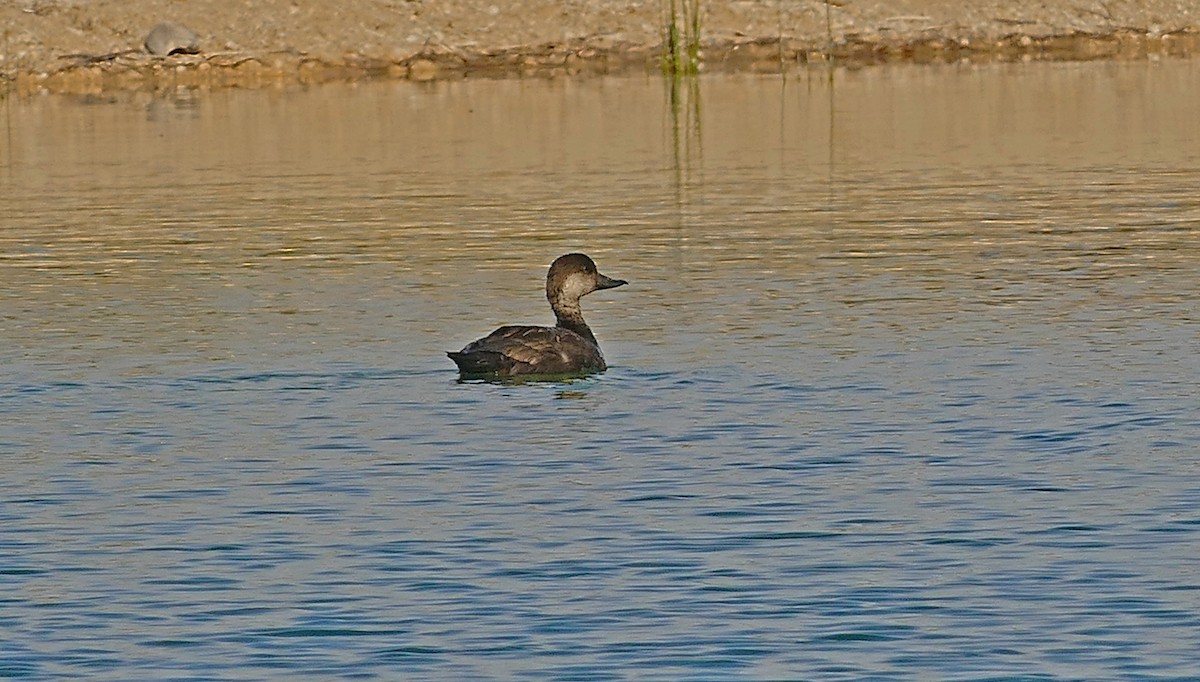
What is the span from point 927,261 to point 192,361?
8.08 metres

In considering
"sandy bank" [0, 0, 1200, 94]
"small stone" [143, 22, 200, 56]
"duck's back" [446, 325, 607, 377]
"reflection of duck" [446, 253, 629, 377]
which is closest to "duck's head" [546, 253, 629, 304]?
"reflection of duck" [446, 253, 629, 377]

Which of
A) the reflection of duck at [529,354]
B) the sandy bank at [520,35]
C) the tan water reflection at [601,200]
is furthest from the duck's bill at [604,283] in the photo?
the sandy bank at [520,35]

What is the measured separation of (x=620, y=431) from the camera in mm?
16047

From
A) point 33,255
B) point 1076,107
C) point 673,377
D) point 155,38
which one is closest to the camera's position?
point 673,377

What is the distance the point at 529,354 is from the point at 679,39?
126ft

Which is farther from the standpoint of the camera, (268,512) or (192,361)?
(192,361)

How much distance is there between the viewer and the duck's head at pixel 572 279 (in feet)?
65.1

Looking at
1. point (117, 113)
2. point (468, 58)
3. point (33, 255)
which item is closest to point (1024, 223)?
point (33, 255)

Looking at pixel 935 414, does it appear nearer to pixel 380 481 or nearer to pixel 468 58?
pixel 380 481

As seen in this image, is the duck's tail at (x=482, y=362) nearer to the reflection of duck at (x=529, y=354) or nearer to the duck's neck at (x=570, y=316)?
the reflection of duck at (x=529, y=354)

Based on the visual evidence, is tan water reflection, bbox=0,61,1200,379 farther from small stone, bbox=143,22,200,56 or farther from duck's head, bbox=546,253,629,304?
small stone, bbox=143,22,200,56

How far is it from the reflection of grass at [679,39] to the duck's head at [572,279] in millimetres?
31110

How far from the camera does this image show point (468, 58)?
59625 mm

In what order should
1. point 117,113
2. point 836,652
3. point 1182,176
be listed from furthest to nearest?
point 117,113 → point 1182,176 → point 836,652
